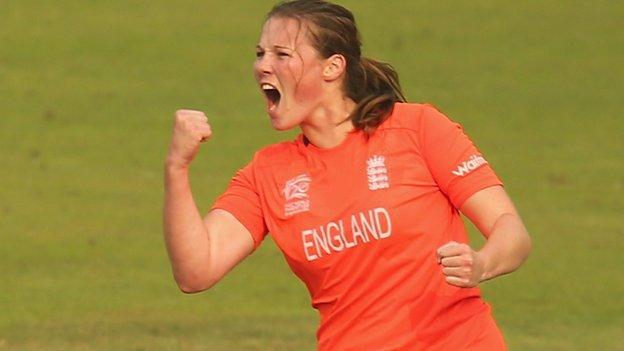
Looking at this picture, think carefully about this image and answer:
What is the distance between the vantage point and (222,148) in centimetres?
1695

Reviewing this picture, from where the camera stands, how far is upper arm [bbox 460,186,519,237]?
5.63 meters

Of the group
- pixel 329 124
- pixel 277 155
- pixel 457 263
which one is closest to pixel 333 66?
pixel 329 124

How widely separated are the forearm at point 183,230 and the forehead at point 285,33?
0.51m

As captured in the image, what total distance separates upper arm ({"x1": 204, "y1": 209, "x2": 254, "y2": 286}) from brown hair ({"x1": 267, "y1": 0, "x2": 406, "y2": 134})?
0.51 metres

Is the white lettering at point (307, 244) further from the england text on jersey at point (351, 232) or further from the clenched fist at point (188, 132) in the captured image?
the clenched fist at point (188, 132)

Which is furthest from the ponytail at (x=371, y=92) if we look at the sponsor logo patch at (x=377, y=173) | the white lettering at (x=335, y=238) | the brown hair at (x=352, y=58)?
the white lettering at (x=335, y=238)

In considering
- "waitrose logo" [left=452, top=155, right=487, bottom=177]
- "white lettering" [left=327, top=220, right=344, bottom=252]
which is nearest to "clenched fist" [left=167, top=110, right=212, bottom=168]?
"white lettering" [left=327, top=220, right=344, bottom=252]

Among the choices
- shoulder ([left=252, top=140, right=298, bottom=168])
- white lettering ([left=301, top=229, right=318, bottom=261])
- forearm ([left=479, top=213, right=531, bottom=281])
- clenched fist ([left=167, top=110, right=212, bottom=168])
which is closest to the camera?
forearm ([left=479, top=213, right=531, bottom=281])

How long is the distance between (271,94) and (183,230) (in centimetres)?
51

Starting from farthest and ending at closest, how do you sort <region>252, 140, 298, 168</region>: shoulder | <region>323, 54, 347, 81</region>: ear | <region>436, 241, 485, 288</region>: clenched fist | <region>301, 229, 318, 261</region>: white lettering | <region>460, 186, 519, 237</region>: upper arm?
<region>252, 140, 298, 168</region>: shoulder → <region>323, 54, 347, 81</region>: ear → <region>301, 229, 318, 261</region>: white lettering → <region>460, 186, 519, 237</region>: upper arm → <region>436, 241, 485, 288</region>: clenched fist

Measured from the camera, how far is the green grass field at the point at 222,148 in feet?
38.8

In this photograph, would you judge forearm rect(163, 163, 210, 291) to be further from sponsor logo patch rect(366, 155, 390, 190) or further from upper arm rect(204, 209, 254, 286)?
sponsor logo patch rect(366, 155, 390, 190)

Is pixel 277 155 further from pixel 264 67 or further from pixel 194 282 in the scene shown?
pixel 194 282

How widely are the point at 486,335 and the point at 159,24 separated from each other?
53.4 ft
